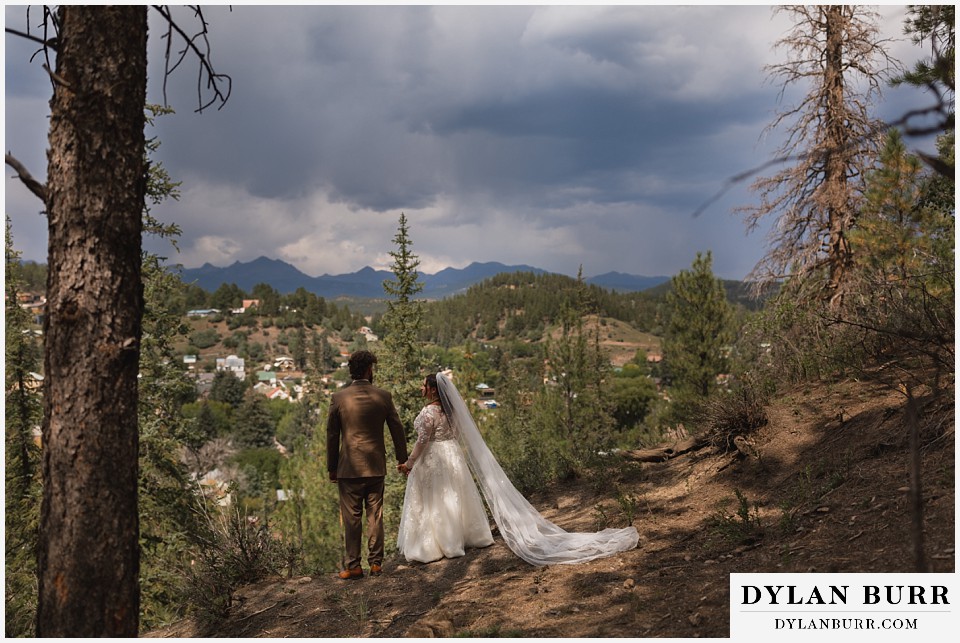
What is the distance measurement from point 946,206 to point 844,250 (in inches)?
65.7

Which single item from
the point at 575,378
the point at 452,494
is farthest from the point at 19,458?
the point at 575,378

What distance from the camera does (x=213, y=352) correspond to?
16288 cm

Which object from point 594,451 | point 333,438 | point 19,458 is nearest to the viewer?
point 333,438

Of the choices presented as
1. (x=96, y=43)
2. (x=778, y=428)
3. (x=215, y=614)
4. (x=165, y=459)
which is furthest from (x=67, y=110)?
(x=165, y=459)

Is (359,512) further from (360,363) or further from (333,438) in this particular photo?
(360,363)

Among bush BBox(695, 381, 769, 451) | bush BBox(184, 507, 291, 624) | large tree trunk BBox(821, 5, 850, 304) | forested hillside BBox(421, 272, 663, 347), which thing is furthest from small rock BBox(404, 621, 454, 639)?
forested hillside BBox(421, 272, 663, 347)

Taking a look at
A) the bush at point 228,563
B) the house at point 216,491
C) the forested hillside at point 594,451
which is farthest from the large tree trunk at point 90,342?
the house at point 216,491

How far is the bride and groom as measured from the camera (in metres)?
6.11

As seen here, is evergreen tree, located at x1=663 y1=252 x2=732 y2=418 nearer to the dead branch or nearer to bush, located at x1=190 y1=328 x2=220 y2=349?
the dead branch

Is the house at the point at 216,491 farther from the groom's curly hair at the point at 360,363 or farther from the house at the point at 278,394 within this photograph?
the house at the point at 278,394

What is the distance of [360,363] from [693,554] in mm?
3593

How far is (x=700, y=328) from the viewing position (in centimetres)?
2231

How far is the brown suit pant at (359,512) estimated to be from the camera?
6.14 m

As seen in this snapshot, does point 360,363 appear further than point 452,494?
No
